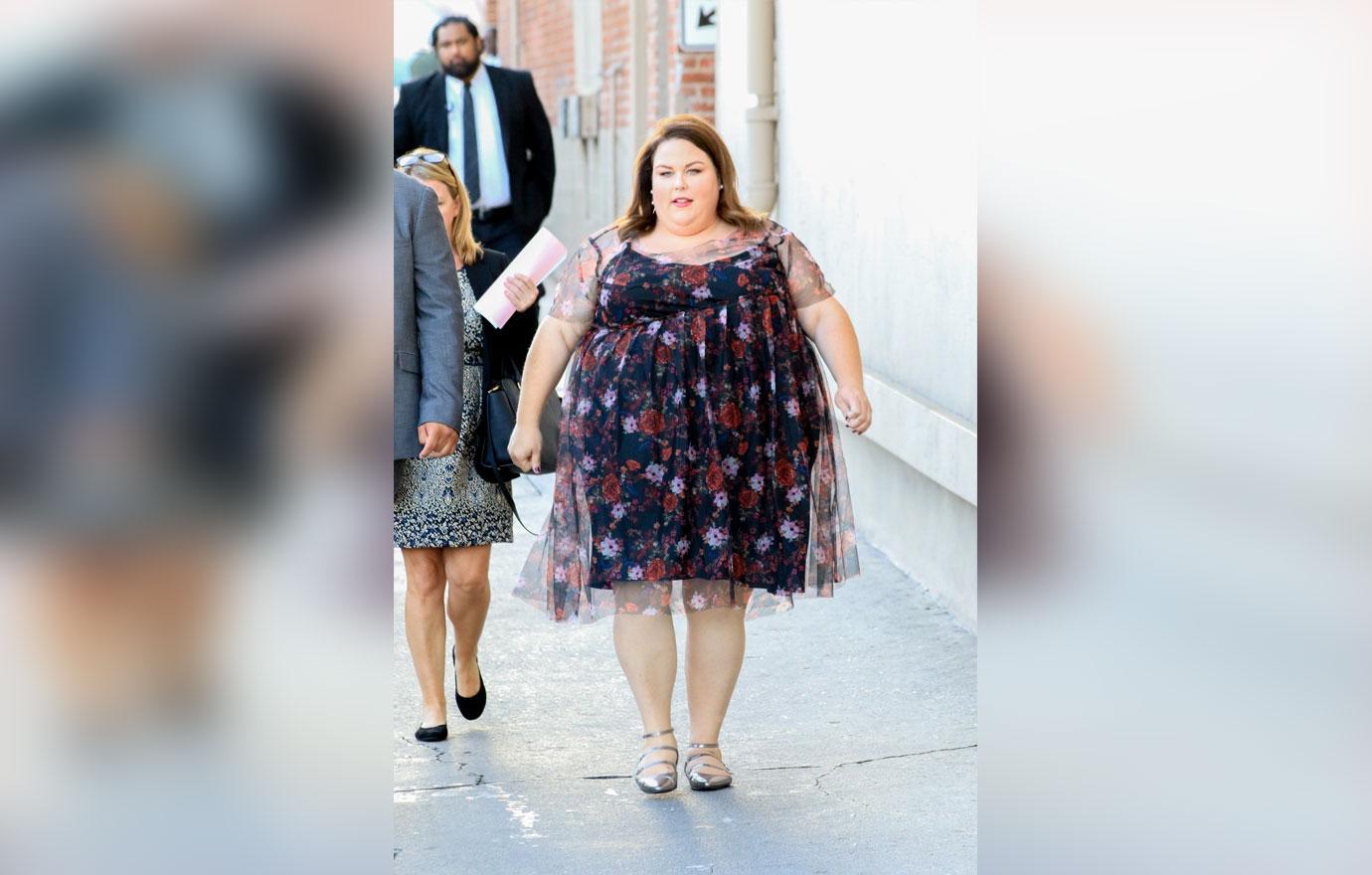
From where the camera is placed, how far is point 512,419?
5430 millimetres

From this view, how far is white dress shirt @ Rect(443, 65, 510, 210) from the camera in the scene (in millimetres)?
9703

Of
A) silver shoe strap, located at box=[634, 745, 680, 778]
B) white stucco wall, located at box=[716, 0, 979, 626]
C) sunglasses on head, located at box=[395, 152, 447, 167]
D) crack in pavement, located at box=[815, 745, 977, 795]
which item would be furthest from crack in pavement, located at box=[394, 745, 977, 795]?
sunglasses on head, located at box=[395, 152, 447, 167]

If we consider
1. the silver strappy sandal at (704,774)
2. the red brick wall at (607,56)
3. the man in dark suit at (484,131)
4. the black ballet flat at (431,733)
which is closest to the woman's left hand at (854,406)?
the silver strappy sandal at (704,774)

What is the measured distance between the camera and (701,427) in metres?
4.93

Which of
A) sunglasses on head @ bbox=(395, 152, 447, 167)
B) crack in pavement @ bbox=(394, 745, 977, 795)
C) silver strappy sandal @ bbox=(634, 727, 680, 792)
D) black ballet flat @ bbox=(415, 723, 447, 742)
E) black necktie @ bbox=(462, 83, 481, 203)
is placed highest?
black necktie @ bbox=(462, 83, 481, 203)

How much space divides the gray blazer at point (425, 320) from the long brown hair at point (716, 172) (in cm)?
49

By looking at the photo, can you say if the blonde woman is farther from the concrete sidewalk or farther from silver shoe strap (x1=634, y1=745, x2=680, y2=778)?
silver shoe strap (x1=634, y1=745, x2=680, y2=778)

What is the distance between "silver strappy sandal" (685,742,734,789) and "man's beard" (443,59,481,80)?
5.20 m

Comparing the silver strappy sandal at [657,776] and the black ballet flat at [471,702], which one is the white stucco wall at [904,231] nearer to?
the silver strappy sandal at [657,776]

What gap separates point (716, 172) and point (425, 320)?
0.86m
